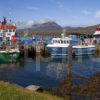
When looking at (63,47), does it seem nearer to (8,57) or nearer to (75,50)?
(75,50)

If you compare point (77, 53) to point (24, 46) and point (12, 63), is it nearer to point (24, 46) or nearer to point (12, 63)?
point (24, 46)

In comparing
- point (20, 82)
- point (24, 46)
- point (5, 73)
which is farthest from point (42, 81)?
point (24, 46)

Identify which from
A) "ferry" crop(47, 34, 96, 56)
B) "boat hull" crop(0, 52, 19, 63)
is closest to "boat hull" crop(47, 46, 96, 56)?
"ferry" crop(47, 34, 96, 56)

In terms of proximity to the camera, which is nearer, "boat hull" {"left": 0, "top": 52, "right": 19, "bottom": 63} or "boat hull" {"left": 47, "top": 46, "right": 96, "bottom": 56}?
"boat hull" {"left": 0, "top": 52, "right": 19, "bottom": 63}

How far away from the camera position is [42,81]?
39812 mm

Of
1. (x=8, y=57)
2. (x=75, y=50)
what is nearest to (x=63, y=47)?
(x=75, y=50)

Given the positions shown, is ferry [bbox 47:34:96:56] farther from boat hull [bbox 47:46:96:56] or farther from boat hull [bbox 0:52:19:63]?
boat hull [bbox 0:52:19:63]

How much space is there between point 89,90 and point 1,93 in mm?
9324

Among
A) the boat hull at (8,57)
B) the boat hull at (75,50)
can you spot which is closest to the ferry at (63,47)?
the boat hull at (75,50)

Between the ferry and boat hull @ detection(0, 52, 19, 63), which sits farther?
the ferry

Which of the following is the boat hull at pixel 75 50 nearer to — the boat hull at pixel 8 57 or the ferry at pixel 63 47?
the ferry at pixel 63 47

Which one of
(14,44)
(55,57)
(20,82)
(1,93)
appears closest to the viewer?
(1,93)

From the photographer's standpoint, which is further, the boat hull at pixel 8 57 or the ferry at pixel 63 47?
the ferry at pixel 63 47

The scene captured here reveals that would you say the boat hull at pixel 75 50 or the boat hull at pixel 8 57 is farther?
the boat hull at pixel 75 50
